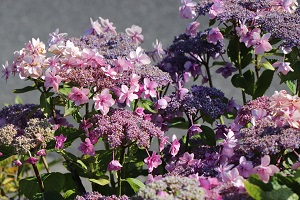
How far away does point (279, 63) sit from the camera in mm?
2652

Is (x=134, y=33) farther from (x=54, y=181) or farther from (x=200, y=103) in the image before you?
(x=54, y=181)

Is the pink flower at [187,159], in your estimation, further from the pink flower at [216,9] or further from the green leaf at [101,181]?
the pink flower at [216,9]

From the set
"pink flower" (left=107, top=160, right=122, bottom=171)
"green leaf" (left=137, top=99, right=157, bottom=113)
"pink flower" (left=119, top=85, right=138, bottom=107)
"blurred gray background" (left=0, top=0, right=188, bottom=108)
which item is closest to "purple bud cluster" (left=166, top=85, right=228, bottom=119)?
"green leaf" (left=137, top=99, right=157, bottom=113)

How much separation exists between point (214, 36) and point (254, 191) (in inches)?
38.3

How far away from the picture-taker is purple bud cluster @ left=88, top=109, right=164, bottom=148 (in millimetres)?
2230

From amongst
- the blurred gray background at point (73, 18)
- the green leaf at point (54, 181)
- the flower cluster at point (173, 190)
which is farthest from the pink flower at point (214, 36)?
the blurred gray background at point (73, 18)

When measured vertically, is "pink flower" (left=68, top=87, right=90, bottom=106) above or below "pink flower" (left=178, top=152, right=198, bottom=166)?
above

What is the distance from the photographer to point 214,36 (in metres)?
2.71

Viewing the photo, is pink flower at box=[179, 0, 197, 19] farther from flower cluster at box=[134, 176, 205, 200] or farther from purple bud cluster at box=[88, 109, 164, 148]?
flower cluster at box=[134, 176, 205, 200]

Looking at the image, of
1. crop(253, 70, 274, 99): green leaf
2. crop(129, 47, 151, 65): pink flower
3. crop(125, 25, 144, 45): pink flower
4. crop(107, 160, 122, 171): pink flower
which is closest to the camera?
crop(107, 160, 122, 171): pink flower

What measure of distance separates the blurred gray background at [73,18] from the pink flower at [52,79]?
3347mm

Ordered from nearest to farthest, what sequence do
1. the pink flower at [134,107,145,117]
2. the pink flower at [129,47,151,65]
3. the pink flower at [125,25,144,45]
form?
1. the pink flower at [134,107,145,117]
2. the pink flower at [129,47,151,65]
3. the pink flower at [125,25,144,45]

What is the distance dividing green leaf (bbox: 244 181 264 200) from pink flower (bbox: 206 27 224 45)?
0.94 meters

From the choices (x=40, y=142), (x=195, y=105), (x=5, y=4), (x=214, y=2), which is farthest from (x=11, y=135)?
(x=5, y=4)
